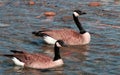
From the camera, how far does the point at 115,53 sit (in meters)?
18.4

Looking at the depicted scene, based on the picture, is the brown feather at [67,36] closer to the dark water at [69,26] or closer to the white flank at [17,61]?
the dark water at [69,26]

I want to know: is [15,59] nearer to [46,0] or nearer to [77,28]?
[77,28]

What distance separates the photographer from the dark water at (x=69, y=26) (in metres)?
16.4

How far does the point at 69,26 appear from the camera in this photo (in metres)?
22.8

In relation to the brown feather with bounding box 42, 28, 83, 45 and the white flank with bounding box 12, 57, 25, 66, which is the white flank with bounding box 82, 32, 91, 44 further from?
the white flank with bounding box 12, 57, 25, 66

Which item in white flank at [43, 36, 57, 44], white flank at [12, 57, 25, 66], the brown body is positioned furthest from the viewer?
the brown body

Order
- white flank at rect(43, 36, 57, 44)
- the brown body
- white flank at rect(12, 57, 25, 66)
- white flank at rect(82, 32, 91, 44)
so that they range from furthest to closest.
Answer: white flank at rect(82, 32, 91, 44) → the brown body → white flank at rect(43, 36, 57, 44) → white flank at rect(12, 57, 25, 66)

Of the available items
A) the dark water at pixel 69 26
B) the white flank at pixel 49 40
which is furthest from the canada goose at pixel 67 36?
the dark water at pixel 69 26

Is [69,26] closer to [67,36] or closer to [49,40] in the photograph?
[67,36]

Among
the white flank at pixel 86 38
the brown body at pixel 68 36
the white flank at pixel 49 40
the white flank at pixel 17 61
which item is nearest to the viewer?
the white flank at pixel 17 61

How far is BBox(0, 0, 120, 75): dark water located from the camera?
16406 mm

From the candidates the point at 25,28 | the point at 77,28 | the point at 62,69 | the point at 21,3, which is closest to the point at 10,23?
the point at 25,28

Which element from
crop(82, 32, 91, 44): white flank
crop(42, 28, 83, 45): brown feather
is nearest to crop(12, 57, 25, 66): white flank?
crop(42, 28, 83, 45): brown feather

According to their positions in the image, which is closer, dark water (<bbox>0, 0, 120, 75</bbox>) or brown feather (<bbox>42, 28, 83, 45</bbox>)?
dark water (<bbox>0, 0, 120, 75</bbox>)
